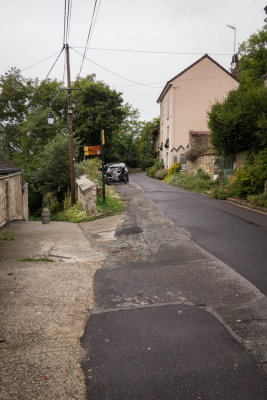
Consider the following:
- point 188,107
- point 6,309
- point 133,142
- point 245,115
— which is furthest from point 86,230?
point 133,142

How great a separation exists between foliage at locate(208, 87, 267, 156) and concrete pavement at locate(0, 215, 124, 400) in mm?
10450

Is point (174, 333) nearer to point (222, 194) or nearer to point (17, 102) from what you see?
point (222, 194)

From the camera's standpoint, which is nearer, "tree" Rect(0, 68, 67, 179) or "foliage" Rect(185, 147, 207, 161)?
"foliage" Rect(185, 147, 207, 161)

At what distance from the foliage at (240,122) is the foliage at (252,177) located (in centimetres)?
107

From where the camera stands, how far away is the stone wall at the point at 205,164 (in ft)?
63.8

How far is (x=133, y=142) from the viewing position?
5703cm

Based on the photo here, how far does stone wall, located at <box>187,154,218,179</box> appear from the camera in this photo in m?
19.5

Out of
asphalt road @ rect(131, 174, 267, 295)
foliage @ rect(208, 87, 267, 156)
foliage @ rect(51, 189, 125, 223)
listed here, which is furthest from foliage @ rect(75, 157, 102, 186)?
foliage @ rect(208, 87, 267, 156)

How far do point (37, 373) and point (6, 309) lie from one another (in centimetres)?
151

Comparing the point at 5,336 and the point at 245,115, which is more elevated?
the point at 245,115

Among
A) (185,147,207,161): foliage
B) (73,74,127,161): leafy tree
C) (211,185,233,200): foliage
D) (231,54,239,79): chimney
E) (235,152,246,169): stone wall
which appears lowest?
(211,185,233,200): foliage

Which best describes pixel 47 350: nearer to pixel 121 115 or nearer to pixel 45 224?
pixel 45 224

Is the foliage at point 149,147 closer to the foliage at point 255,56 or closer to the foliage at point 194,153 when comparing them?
the foliage at point 255,56

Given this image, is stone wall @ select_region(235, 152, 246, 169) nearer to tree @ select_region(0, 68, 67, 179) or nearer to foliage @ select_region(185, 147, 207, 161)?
foliage @ select_region(185, 147, 207, 161)
